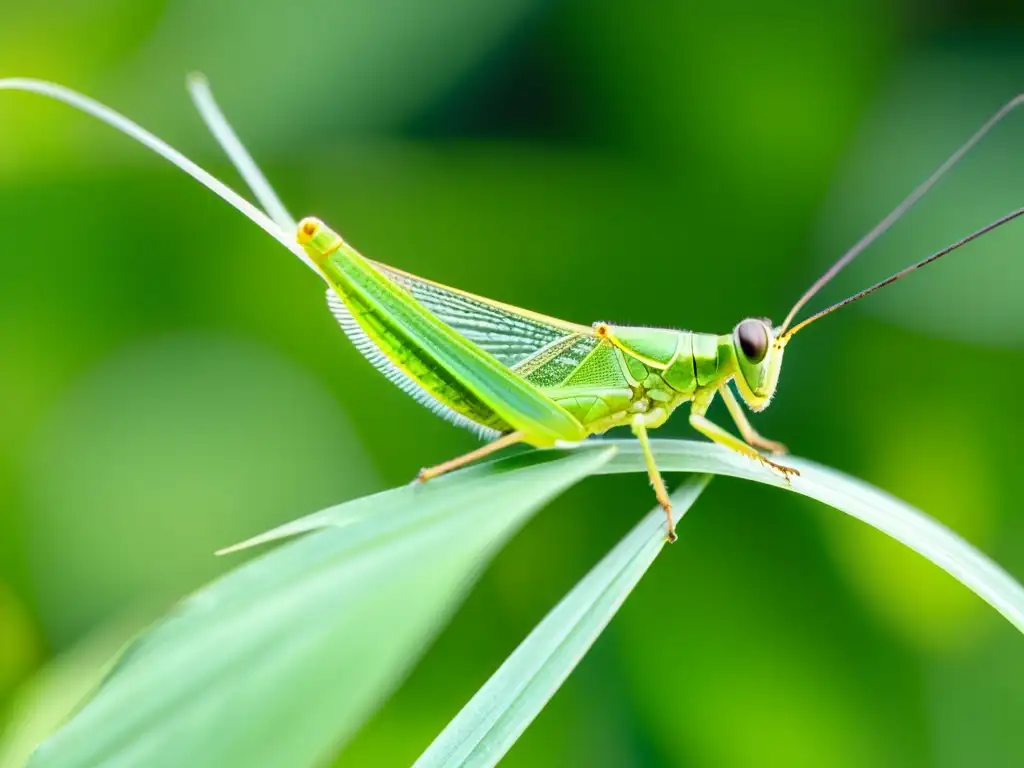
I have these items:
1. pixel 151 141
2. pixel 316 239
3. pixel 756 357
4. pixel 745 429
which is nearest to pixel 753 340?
pixel 756 357

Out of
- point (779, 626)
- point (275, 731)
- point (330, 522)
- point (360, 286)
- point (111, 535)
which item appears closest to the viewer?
point (275, 731)

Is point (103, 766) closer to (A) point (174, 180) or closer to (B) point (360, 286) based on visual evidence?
(B) point (360, 286)

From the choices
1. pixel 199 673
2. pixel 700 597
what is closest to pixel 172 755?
pixel 199 673

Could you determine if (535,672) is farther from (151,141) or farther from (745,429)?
(745,429)

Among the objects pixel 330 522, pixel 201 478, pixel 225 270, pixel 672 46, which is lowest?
pixel 201 478

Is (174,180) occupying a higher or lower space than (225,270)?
higher

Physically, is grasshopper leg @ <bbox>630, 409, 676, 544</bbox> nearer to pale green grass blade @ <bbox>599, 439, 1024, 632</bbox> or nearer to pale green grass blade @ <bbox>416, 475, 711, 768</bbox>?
pale green grass blade @ <bbox>599, 439, 1024, 632</bbox>

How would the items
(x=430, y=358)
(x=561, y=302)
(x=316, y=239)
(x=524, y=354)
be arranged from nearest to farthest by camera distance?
(x=316, y=239) → (x=430, y=358) → (x=524, y=354) → (x=561, y=302)
